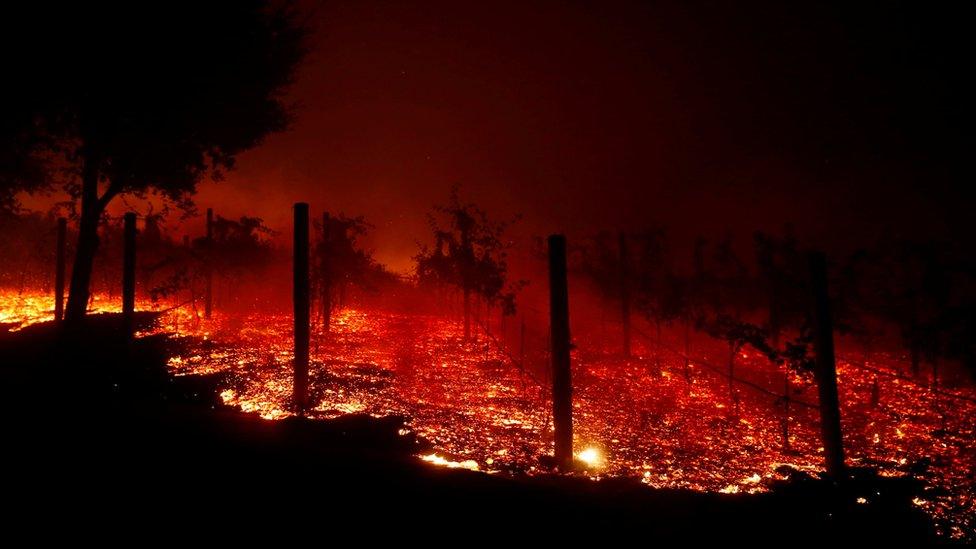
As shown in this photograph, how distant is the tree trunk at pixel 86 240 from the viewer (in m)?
13.3

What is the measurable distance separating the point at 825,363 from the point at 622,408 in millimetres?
4604

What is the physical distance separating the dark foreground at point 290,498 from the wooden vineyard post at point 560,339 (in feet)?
4.62

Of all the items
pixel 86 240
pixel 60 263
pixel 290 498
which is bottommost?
pixel 290 498

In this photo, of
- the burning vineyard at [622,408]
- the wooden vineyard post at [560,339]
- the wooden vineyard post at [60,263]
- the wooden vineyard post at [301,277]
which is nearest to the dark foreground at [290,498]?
the wooden vineyard post at [560,339]

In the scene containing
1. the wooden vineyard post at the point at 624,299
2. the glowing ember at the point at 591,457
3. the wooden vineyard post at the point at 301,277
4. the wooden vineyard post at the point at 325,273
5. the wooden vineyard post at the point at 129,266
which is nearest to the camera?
the glowing ember at the point at 591,457

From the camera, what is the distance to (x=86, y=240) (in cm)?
1365

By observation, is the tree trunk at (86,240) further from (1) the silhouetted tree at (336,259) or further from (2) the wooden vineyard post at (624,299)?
(2) the wooden vineyard post at (624,299)

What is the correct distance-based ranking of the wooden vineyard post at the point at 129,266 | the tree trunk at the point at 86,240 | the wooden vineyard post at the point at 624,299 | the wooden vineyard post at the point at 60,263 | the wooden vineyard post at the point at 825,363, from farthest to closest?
1. the wooden vineyard post at the point at 60,263
2. the wooden vineyard post at the point at 624,299
3. the tree trunk at the point at 86,240
4. the wooden vineyard post at the point at 129,266
5. the wooden vineyard post at the point at 825,363

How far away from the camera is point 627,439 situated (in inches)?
314

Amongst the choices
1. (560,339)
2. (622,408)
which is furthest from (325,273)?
(560,339)

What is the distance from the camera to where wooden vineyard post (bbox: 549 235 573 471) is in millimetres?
5938

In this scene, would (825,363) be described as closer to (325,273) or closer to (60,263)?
(325,273)

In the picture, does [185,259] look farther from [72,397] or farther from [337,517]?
[337,517]

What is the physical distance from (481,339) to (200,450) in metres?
13.2
